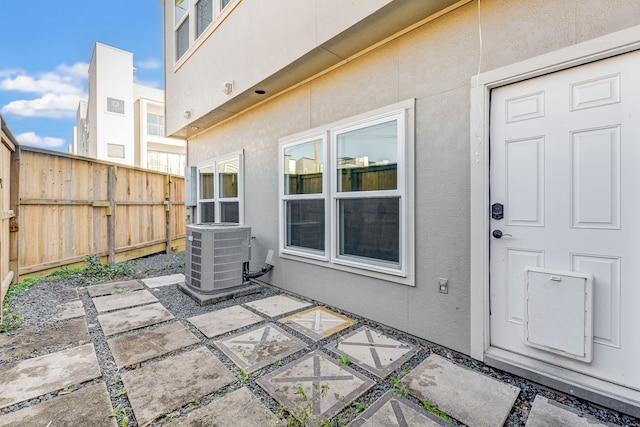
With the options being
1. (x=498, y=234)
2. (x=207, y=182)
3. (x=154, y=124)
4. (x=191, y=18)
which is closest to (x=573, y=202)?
(x=498, y=234)

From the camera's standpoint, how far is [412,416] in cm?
168

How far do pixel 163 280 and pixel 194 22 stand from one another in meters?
4.81

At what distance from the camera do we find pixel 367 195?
308 cm

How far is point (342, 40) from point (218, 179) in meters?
3.80

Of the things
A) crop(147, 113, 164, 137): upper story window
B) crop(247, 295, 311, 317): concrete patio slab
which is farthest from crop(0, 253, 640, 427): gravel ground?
crop(147, 113, 164, 137): upper story window

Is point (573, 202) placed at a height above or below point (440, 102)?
below

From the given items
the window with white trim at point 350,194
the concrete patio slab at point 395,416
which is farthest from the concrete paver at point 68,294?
the concrete patio slab at point 395,416

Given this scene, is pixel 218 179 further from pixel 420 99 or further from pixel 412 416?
pixel 412 416

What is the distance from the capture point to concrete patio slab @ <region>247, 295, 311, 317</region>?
3363mm

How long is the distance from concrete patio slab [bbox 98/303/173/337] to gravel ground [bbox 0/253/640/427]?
0.08 m

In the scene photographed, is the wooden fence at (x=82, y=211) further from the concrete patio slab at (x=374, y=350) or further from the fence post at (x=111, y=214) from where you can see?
the concrete patio slab at (x=374, y=350)

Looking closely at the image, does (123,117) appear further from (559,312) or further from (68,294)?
(559,312)

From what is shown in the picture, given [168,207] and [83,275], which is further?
[168,207]

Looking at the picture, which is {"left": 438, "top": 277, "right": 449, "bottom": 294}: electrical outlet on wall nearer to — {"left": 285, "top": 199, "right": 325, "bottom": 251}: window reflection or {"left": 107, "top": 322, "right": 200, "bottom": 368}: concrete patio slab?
{"left": 285, "top": 199, "right": 325, "bottom": 251}: window reflection
